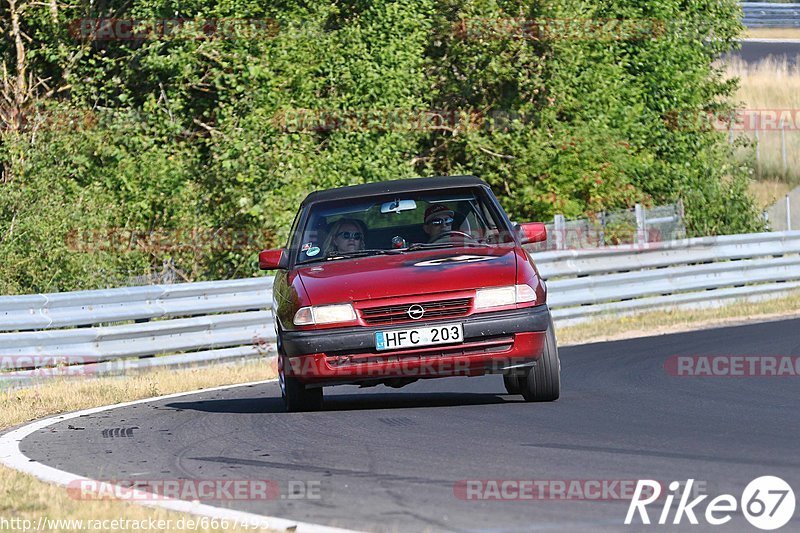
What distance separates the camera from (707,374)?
1139 cm

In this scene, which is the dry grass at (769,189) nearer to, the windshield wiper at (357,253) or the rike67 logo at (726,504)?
the windshield wiper at (357,253)

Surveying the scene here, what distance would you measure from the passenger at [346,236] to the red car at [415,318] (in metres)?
0.04

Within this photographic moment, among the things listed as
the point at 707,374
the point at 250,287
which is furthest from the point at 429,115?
the point at 707,374

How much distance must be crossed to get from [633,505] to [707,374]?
6155 millimetres

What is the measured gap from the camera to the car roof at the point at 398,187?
404 inches

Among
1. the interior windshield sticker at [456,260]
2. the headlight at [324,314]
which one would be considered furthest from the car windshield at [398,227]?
the headlight at [324,314]

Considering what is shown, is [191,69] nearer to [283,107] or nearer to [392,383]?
[283,107]

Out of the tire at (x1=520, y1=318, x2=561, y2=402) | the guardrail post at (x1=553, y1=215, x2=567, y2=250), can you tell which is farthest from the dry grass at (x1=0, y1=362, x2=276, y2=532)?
the guardrail post at (x1=553, y1=215, x2=567, y2=250)

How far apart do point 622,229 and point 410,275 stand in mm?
13331

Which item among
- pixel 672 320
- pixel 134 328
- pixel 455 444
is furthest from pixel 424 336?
pixel 672 320

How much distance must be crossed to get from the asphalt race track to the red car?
0.98 feet

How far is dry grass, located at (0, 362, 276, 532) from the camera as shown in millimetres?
5859

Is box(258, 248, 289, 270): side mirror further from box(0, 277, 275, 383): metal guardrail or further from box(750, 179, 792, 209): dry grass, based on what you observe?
box(750, 179, 792, 209): dry grass

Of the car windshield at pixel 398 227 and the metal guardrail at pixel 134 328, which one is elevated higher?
the car windshield at pixel 398 227
